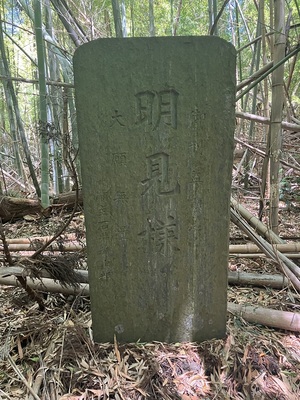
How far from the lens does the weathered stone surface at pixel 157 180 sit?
4.42 ft

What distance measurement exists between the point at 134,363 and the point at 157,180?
925mm

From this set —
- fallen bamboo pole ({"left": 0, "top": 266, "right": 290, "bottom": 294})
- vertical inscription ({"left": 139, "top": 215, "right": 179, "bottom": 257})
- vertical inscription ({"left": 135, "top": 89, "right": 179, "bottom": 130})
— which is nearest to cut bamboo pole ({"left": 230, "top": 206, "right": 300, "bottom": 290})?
fallen bamboo pole ({"left": 0, "top": 266, "right": 290, "bottom": 294})

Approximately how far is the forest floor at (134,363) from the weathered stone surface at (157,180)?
0.35 ft

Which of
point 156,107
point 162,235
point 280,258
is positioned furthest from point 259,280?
point 156,107

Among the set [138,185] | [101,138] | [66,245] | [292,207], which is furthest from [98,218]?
[292,207]

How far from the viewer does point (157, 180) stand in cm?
146

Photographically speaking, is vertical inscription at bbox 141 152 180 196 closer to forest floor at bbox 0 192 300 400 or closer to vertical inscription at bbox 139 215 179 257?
vertical inscription at bbox 139 215 179 257

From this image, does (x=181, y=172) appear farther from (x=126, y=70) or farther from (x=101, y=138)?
(x=126, y=70)

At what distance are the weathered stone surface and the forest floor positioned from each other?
0.35ft

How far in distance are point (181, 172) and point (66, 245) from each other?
142cm

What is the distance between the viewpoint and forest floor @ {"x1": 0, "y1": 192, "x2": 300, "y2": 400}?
4.48 ft

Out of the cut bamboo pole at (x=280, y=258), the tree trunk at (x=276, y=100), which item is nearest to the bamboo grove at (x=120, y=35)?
the tree trunk at (x=276, y=100)

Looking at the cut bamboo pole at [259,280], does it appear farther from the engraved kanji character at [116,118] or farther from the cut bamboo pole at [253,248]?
the engraved kanji character at [116,118]

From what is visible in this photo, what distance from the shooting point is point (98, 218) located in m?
1.48
